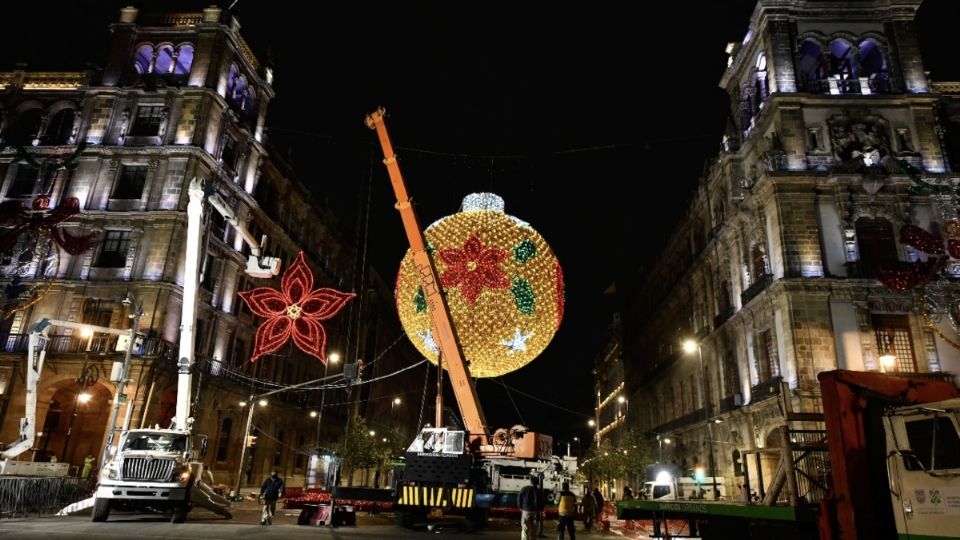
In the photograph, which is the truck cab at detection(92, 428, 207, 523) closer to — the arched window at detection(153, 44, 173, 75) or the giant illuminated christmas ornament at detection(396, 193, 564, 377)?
the giant illuminated christmas ornament at detection(396, 193, 564, 377)

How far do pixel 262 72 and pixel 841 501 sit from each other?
4142cm

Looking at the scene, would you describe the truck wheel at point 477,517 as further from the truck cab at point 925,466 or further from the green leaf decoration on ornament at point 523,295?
the truck cab at point 925,466

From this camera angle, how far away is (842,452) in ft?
24.7

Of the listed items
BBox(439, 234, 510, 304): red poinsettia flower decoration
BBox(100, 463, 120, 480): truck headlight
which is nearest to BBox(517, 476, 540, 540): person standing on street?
BBox(439, 234, 510, 304): red poinsettia flower decoration

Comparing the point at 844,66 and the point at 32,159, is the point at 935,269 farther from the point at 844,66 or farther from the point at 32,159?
the point at 32,159

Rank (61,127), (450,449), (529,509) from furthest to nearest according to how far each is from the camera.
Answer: (61,127) < (450,449) < (529,509)

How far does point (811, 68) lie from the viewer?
1249 inches

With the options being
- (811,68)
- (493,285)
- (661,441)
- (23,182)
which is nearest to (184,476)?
(493,285)

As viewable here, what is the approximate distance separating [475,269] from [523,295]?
5.23 feet

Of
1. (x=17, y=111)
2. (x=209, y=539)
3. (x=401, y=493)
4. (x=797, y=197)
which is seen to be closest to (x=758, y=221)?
(x=797, y=197)

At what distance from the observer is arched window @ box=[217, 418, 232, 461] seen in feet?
109

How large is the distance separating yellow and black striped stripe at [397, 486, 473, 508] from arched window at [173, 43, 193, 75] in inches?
1233

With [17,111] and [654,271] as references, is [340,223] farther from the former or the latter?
[654,271]

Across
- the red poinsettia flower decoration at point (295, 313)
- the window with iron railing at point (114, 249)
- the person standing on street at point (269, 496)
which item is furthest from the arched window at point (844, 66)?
the window with iron railing at point (114, 249)
